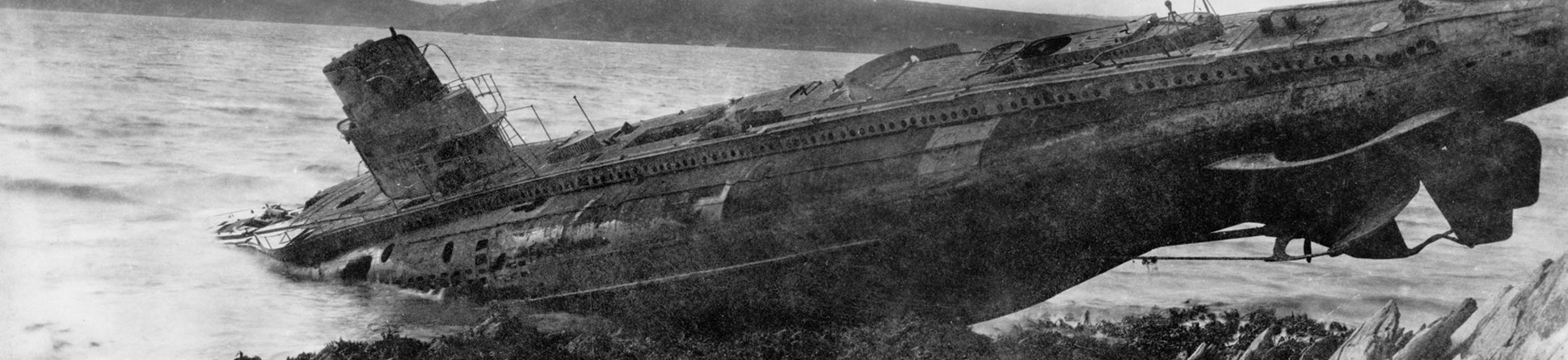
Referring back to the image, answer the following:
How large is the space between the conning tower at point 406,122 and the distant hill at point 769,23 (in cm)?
836

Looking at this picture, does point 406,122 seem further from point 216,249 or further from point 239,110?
point 239,110

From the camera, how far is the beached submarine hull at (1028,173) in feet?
26.8

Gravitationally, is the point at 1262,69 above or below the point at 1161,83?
below

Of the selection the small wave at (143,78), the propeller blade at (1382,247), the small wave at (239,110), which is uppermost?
the small wave at (143,78)

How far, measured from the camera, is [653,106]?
3784 cm

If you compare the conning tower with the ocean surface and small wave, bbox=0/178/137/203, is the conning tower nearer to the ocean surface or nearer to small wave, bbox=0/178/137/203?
the ocean surface

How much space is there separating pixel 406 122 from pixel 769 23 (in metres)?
34.6

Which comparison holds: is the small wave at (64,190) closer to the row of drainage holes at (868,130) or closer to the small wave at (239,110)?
the small wave at (239,110)

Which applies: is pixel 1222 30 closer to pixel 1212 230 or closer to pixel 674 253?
pixel 1212 230

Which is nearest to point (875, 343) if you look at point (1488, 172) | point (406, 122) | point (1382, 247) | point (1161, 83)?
point (1161, 83)

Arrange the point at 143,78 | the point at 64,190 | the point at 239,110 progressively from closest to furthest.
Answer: the point at 64,190 → the point at 239,110 → the point at 143,78

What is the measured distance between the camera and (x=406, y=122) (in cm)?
1507

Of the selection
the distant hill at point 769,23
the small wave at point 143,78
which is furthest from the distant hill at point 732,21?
the small wave at point 143,78

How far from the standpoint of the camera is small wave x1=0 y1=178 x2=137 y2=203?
1827 cm
